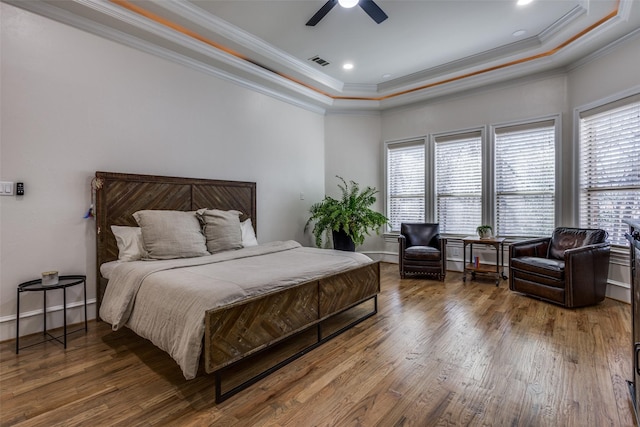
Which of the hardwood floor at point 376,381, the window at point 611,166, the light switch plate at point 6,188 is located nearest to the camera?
the hardwood floor at point 376,381

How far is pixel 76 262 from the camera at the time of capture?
293 centimetres

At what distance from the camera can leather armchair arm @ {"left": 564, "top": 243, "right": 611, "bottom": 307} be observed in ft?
10.6

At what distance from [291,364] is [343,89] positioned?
461cm

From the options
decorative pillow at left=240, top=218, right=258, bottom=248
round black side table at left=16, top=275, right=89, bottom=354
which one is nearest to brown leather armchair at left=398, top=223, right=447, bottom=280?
decorative pillow at left=240, top=218, right=258, bottom=248

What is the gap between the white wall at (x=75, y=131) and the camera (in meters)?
2.60

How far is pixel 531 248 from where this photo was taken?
13.2 feet

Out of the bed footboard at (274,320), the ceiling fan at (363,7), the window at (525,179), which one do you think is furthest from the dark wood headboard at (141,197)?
the window at (525,179)

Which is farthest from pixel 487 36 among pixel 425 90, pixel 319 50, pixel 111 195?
pixel 111 195

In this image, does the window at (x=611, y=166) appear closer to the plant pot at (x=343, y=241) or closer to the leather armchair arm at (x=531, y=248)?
the leather armchair arm at (x=531, y=248)

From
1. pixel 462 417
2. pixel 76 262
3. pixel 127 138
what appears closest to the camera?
Result: pixel 462 417

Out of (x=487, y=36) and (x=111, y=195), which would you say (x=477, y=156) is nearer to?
(x=487, y=36)

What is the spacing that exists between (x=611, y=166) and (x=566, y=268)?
62.9 inches

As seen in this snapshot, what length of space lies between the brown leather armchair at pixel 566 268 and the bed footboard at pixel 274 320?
85.7 inches

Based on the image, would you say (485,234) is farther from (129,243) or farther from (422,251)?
(129,243)
